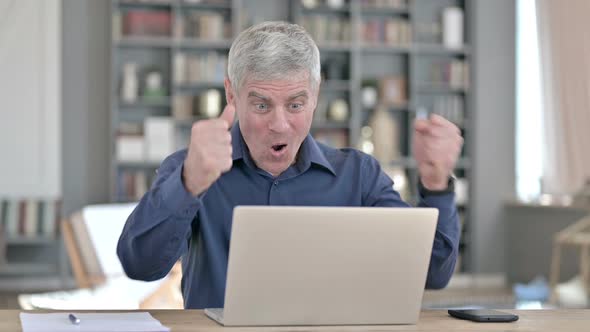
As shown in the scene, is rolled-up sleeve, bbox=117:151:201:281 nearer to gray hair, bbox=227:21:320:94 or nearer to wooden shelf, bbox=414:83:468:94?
gray hair, bbox=227:21:320:94

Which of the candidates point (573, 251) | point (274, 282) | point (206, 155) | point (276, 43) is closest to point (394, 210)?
point (274, 282)

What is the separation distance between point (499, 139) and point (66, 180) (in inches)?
157

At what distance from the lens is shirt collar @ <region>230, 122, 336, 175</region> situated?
2.18m

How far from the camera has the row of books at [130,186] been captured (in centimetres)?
820

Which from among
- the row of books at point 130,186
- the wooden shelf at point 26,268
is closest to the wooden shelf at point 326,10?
the row of books at point 130,186

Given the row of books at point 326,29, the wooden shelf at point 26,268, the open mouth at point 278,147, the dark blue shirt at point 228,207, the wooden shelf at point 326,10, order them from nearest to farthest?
the dark blue shirt at point 228,207, the open mouth at point 278,147, the wooden shelf at point 26,268, the row of books at point 326,29, the wooden shelf at point 326,10

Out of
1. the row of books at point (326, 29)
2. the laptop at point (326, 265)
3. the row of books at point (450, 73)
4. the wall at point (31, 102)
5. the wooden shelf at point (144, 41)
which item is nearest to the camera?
the laptop at point (326, 265)

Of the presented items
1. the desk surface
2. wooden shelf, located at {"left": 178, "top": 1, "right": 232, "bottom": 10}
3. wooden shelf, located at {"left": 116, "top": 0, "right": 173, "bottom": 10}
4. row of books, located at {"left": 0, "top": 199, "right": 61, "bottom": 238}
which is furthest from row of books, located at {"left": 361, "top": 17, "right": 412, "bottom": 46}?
the desk surface

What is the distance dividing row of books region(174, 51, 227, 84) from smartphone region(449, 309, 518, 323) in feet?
21.6

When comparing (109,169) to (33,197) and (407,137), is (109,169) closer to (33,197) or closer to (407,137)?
(33,197)

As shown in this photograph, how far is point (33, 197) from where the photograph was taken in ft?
26.5

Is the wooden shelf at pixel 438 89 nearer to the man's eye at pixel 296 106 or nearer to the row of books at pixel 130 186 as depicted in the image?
the row of books at pixel 130 186

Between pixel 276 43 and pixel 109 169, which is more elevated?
pixel 276 43

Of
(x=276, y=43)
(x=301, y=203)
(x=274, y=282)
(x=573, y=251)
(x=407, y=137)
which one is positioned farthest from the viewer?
(x=407, y=137)
